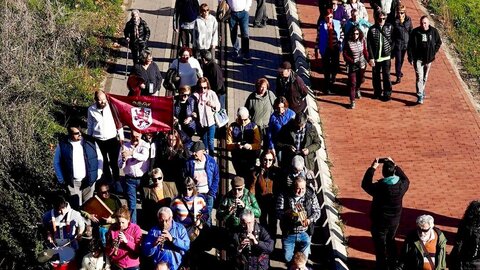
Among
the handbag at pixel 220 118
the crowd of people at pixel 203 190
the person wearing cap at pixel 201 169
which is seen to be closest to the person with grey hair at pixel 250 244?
the crowd of people at pixel 203 190

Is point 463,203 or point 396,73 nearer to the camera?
point 463,203

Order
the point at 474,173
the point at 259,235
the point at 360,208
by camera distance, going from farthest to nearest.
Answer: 1. the point at 474,173
2. the point at 360,208
3. the point at 259,235

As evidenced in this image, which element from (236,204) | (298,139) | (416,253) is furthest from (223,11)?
(416,253)

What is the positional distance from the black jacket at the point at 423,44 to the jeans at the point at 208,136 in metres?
4.74

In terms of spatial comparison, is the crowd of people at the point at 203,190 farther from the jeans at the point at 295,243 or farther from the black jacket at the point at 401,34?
the black jacket at the point at 401,34

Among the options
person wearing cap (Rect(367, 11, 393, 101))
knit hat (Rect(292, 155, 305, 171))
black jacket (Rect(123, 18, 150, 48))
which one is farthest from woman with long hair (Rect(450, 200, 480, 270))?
black jacket (Rect(123, 18, 150, 48))

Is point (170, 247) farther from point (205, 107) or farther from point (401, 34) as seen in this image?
point (401, 34)

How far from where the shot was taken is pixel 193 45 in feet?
61.0

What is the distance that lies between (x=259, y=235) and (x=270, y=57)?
8.64 m

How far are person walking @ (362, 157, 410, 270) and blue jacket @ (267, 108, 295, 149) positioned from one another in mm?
1886

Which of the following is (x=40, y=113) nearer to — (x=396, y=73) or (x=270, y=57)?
(x=270, y=57)

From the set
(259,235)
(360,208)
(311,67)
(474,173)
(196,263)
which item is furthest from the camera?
(311,67)

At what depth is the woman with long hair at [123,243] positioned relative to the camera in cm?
1217

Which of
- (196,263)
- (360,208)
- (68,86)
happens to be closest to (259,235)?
(196,263)
